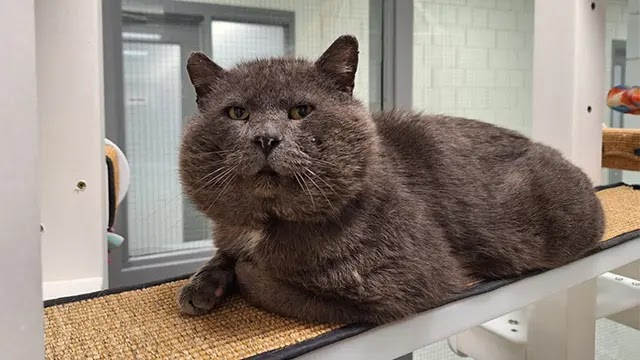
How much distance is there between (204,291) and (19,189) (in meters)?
0.43

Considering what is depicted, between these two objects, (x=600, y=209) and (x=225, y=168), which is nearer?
(x=225, y=168)

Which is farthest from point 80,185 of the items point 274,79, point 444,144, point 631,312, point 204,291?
point 631,312

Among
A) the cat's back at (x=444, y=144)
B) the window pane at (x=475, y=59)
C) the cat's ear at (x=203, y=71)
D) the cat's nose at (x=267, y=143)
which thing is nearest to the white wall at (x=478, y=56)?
the window pane at (x=475, y=59)

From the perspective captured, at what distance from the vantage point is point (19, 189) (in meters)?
0.38

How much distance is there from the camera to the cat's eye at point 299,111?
699 millimetres

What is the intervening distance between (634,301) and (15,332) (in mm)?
1699

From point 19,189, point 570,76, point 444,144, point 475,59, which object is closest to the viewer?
point 19,189

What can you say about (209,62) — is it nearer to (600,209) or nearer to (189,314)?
(189,314)

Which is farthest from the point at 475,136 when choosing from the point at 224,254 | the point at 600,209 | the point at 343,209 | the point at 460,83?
the point at 460,83

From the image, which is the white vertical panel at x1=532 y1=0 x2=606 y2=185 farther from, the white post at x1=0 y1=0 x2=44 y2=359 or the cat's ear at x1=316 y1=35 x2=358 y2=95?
the white post at x1=0 y1=0 x2=44 y2=359

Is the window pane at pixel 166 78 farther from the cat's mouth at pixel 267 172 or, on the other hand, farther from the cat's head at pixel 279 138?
the cat's mouth at pixel 267 172

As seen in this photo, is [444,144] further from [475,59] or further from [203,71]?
[475,59]

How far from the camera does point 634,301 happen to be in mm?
1604

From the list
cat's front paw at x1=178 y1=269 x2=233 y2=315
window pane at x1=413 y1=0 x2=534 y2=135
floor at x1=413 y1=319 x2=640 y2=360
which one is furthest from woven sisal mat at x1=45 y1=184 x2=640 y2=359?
window pane at x1=413 y1=0 x2=534 y2=135
